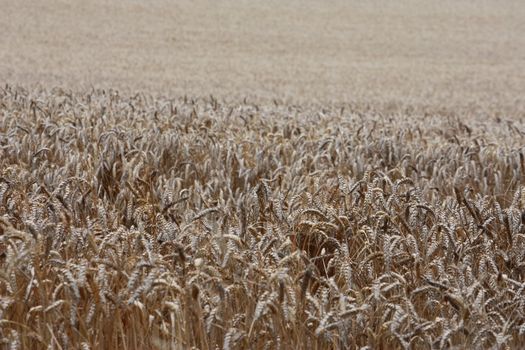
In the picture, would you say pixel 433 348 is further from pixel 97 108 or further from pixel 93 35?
pixel 93 35

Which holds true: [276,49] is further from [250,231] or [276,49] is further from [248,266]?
[248,266]

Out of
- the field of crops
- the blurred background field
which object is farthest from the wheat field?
the blurred background field

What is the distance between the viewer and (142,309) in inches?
77.8

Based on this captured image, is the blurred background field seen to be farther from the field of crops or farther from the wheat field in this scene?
the field of crops

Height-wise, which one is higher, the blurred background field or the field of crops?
the field of crops

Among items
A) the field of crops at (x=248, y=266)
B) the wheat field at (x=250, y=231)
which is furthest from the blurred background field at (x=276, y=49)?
the field of crops at (x=248, y=266)

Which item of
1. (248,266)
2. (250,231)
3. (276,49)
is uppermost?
(248,266)

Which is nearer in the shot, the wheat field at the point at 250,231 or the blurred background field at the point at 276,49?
the wheat field at the point at 250,231

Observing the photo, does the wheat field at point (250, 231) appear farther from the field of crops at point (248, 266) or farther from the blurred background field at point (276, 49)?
the blurred background field at point (276, 49)

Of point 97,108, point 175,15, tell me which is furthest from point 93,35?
point 97,108

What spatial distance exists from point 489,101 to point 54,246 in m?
13.9

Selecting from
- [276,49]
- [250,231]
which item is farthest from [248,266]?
[276,49]

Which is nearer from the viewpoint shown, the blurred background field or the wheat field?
the wheat field

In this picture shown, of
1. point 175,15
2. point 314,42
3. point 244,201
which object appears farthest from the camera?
point 175,15
